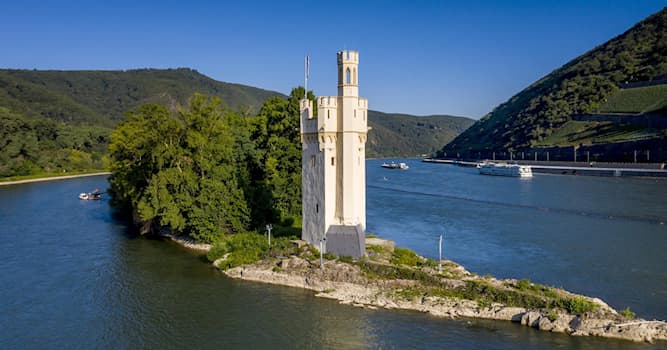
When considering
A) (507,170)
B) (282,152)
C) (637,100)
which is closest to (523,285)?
(282,152)

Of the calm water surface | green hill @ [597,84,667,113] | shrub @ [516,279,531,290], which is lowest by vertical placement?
the calm water surface

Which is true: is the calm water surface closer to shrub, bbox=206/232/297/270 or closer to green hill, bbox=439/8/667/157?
shrub, bbox=206/232/297/270

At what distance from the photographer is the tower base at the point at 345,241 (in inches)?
1124

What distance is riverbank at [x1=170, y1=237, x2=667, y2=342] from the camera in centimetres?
2114

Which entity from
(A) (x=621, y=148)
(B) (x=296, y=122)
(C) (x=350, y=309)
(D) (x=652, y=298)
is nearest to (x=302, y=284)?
(C) (x=350, y=309)

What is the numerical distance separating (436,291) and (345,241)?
628 cm

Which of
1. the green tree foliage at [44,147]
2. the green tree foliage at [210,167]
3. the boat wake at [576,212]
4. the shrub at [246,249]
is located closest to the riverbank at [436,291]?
the shrub at [246,249]

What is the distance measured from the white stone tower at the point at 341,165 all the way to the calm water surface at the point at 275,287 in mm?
4170

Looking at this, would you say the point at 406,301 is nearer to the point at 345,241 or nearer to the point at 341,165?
the point at 345,241

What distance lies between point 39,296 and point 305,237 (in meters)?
14.9

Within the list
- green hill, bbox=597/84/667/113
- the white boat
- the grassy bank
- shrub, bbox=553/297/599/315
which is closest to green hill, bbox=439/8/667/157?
green hill, bbox=597/84/667/113

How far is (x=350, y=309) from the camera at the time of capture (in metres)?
24.4

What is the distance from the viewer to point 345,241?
28688 millimetres

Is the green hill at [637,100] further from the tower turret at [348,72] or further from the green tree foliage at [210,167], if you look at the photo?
the tower turret at [348,72]
